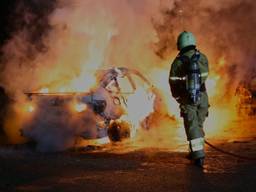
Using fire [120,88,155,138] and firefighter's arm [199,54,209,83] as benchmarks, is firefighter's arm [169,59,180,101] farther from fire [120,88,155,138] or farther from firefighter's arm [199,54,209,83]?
fire [120,88,155,138]

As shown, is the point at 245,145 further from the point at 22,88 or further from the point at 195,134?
the point at 22,88

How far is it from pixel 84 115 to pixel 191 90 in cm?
360

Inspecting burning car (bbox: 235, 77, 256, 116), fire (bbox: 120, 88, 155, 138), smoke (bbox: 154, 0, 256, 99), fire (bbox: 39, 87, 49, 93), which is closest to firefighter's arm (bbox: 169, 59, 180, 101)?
fire (bbox: 120, 88, 155, 138)

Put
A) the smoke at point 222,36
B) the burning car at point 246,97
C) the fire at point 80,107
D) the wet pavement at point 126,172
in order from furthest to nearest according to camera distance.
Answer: the smoke at point 222,36
the burning car at point 246,97
the fire at point 80,107
the wet pavement at point 126,172

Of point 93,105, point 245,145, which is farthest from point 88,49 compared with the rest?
point 245,145

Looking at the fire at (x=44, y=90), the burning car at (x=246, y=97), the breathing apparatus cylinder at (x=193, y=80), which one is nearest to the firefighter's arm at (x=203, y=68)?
the breathing apparatus cylinder at (x=193, y=80)

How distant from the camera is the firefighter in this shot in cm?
746

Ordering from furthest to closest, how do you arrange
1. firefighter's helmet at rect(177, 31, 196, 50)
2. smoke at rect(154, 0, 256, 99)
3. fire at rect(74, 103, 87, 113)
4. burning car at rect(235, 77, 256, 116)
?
smoke at rect(154, 0, 256, 99), burning car at rect(235, 77, 256, 116), fire at rect(74, 103, 87, 113), firefighter's helmet at rect(177, 31, 196, 50)

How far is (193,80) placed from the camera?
7.48 metres

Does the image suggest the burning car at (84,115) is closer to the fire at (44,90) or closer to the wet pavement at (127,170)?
the wet pavement at (127,170)

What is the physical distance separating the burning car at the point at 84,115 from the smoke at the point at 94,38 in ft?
2.18

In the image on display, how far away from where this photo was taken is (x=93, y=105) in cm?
1082

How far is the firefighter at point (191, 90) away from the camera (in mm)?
7465

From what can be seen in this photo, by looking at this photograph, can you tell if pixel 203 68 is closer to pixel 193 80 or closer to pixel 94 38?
pixel 193 80
